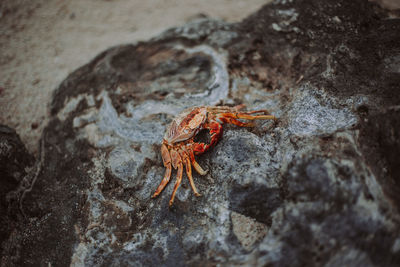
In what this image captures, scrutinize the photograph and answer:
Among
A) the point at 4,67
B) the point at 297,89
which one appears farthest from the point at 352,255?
the point at 4,67

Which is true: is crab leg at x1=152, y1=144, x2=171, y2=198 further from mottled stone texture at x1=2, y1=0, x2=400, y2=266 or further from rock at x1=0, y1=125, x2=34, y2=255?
rock at x1=0, y1=125, x2=34, y2=255

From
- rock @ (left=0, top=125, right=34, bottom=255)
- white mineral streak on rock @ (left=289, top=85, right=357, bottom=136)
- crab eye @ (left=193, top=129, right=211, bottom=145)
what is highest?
white mineral streak on rock @ (left=289, top=85, right=357, bottom=136)

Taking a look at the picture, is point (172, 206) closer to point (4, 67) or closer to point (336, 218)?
point (336, 218)

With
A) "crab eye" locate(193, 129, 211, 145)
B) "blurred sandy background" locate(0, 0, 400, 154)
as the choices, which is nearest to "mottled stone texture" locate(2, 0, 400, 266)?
"crab eye" locate(193, 129, 211, 145)

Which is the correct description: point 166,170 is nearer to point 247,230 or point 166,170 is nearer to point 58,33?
point 247,230

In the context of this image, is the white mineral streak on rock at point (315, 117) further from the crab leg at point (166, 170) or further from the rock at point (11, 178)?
the rock at point (11, 178)

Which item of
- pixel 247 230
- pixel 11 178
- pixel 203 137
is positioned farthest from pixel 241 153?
pixel 11 178

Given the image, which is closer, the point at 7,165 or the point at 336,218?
the point at 336,218

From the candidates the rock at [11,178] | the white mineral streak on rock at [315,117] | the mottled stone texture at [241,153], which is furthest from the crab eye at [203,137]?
the rock at [11,178]
